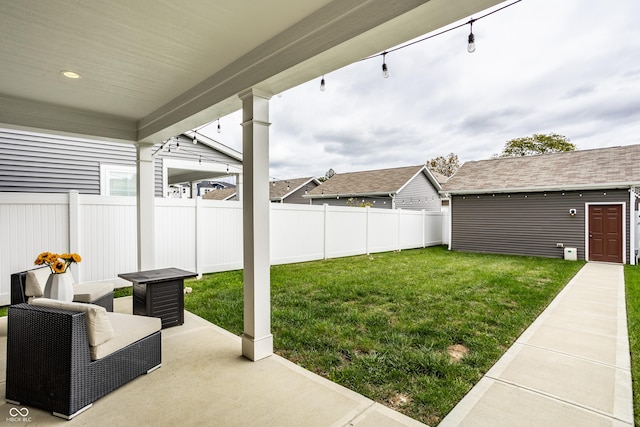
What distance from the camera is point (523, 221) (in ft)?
36.4

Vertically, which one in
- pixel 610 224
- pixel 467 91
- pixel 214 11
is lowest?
pixel 610 224

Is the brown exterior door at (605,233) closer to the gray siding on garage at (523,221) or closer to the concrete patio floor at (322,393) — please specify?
the gray siding on garage at (523,221)

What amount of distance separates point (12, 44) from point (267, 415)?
3.67 metres

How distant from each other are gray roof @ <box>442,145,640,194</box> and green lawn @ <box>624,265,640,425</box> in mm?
3187

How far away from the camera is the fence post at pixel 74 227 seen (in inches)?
204

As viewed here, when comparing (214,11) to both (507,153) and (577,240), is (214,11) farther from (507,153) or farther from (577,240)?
(507,153)

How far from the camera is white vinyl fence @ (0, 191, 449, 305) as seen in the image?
15.6 feet

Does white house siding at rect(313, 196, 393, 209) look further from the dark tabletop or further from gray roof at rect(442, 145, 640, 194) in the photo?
the dark tabletop

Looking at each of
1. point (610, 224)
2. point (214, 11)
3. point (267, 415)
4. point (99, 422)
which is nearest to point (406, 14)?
point (214, 11)

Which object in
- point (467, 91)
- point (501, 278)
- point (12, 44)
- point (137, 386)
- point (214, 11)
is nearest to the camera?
point (214, 11)

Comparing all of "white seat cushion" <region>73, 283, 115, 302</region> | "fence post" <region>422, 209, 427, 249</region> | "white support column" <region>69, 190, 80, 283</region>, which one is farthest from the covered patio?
"fence post" <region>422, 209, 427, 249</region>

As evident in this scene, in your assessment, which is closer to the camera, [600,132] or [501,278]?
[501,278]

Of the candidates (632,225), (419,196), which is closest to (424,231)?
(419,196)

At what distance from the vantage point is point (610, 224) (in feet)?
31.3
